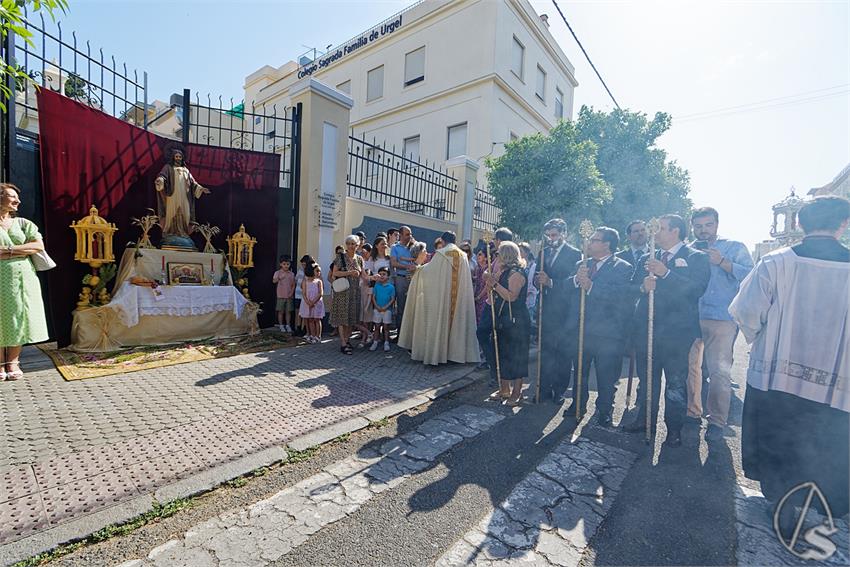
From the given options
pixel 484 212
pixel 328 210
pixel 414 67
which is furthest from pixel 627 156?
pixel 414 67

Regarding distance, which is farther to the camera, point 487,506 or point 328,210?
point 328,210

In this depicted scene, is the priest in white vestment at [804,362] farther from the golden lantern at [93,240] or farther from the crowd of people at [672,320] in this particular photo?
the golden lantern at [93,240]

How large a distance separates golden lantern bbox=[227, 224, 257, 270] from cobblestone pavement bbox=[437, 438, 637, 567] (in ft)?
20.9

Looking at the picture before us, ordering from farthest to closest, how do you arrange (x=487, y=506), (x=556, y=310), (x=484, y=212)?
1. (x=484, y=212)
2. (x=556, y=310)
3. (x=487, y=506)

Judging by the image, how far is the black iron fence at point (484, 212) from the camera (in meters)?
12.9

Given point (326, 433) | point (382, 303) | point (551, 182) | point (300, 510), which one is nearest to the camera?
point (300, 510)

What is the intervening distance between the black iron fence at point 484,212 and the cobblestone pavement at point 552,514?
9.81 m

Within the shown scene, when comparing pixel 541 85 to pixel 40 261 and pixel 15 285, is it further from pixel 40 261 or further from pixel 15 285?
pixel 15 285

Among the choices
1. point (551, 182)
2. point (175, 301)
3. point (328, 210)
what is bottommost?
point (175, 301)

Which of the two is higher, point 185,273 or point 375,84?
point 375,84

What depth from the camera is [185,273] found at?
6.59 meters

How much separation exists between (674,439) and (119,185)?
27.6 ft

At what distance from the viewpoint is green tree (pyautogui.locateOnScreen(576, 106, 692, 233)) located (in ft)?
42.2

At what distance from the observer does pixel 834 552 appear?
7.33ft
